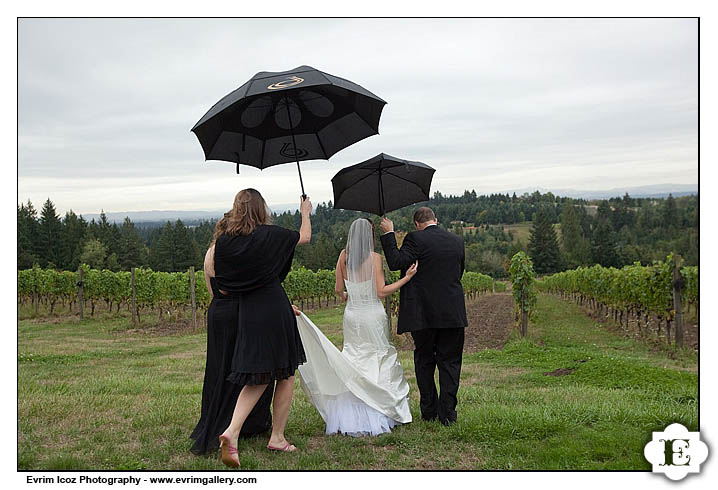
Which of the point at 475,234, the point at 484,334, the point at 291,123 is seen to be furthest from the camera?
the point at 475,234

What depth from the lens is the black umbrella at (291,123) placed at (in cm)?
421

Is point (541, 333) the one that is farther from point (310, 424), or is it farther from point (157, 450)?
point (157, 450)

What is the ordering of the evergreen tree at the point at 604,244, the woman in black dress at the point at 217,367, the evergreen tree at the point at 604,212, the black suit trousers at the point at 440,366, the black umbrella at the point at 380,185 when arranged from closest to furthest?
the woman in black dress at the point at 217,367 → the black suit trousers at the point at 440,366 → the black umbrella at the point at 380,185 → the evergreen tree at the point at 604,244 → the evergreen tree at the point at 604,212

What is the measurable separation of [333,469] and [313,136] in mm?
2609

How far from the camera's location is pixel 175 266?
133ft

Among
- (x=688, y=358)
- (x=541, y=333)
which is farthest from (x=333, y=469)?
(x=541, y=333)

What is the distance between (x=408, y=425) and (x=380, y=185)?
2141 millimetres

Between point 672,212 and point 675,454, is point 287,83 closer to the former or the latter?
point 675,454

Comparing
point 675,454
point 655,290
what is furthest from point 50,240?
point 675,454

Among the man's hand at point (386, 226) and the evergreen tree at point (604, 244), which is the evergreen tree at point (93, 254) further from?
the evergreen tree at point (604, 244)

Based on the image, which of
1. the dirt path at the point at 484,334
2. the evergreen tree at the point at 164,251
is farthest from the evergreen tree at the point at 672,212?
the evergreen tree at the point at 164,251

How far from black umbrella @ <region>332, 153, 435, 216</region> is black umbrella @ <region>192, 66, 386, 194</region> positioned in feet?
1.58

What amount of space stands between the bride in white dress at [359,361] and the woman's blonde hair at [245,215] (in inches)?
41.4

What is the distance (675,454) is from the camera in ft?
12.5
